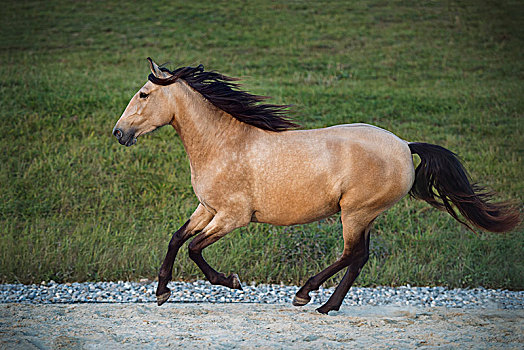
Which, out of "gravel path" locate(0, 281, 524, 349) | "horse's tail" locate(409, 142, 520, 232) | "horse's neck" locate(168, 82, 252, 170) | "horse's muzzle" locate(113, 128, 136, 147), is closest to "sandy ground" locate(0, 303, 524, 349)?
"gravel path" locate(0, 281, 524, 349)

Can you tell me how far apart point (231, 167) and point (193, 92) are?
0.67 m

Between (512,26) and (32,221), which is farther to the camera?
(512,26)

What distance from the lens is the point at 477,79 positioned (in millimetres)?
15695

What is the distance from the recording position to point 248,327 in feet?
15.2

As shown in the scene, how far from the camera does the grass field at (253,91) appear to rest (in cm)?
691

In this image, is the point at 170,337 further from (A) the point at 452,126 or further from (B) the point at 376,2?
(B) the point at 376,2

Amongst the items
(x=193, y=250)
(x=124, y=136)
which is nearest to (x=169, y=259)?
(x=193, y=250)

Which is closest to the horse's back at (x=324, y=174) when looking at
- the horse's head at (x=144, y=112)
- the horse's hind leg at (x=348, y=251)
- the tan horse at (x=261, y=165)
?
the tan horse at (x=261, y=165)

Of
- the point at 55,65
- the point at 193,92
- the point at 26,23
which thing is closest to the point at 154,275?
the point at 193,92

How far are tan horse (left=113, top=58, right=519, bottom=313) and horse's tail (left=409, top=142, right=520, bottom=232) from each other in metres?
0.01

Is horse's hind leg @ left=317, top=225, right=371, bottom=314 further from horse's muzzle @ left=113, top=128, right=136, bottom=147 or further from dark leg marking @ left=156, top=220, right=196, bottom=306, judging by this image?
horse's muzzle @ left=113, top=128, right=136, bottom=147

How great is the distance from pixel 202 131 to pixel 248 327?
162 centimetres

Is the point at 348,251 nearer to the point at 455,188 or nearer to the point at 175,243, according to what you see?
the point at 455,188

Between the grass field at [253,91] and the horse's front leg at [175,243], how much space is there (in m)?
1.94
